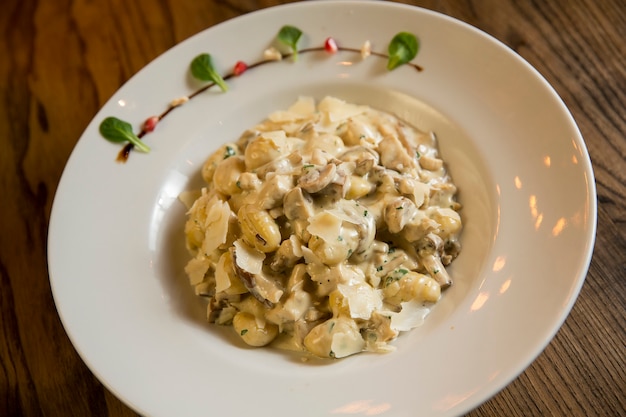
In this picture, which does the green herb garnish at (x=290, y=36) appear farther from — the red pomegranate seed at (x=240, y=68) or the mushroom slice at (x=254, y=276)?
the mushroom slice at (x=254, y=276)

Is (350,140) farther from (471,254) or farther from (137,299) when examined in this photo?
(137,299)

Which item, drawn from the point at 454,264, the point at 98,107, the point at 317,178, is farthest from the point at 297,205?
the point at 98,107

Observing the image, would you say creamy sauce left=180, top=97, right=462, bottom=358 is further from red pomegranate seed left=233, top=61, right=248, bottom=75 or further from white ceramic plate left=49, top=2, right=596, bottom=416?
red pomegranate seed left=233, top=61, right=248, bottom=75

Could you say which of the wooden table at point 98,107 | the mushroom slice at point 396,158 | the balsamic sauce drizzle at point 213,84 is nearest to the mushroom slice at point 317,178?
the mushroom slice at point 396,158

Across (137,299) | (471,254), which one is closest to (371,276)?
(471,254)

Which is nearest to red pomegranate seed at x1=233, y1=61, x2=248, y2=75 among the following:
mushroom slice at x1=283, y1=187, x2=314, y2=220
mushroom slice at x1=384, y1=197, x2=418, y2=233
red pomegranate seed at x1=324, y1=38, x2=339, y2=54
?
red pomegranate seed at x1=324, y1=38, x2=339, y2=54

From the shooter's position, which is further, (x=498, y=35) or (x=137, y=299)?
(x=498, y=35)
